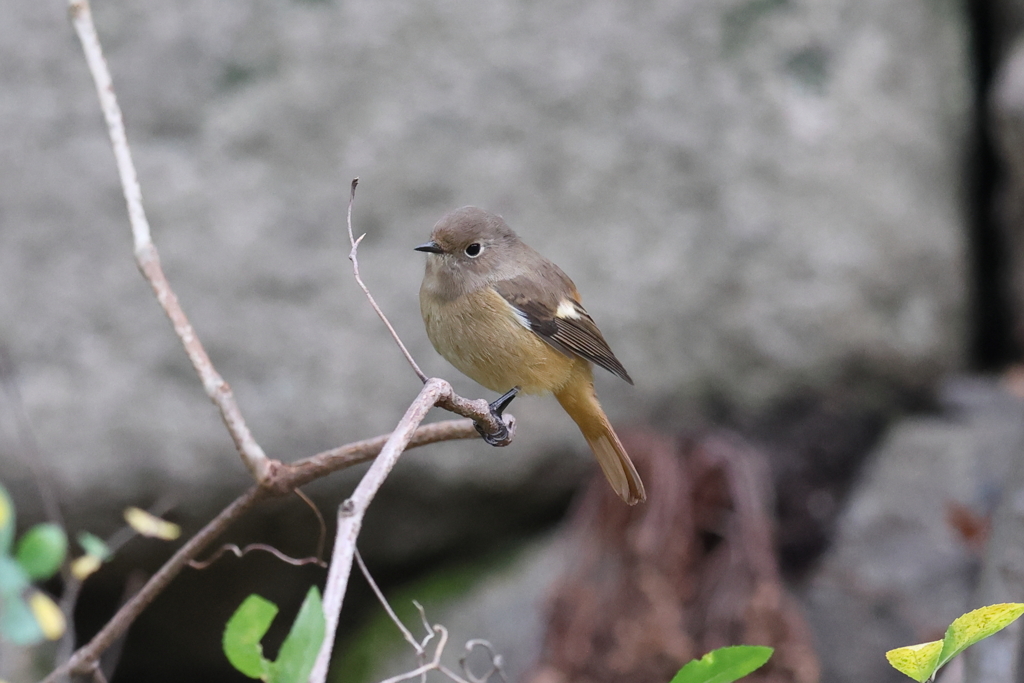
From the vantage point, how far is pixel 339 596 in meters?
0.86

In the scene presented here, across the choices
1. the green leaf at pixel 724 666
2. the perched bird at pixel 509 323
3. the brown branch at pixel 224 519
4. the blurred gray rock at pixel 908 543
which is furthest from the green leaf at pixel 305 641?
the blurred gray rock at pixel 908 543

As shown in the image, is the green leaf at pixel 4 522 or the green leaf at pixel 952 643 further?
the green leaf at pixel 952 643

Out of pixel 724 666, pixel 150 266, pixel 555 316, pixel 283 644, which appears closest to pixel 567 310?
pixel 555 316

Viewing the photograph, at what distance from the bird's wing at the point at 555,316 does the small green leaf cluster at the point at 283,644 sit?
47.1 inches

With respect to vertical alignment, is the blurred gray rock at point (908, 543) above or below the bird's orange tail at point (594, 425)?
below

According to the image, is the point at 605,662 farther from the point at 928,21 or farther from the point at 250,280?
the point at 928,21

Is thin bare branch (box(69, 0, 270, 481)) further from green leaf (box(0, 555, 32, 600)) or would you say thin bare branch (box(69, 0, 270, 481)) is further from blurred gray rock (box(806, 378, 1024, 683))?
blurred gray rock (box(806, 378, 1024, 683))

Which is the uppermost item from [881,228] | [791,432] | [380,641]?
[881,228]

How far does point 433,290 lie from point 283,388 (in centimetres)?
170

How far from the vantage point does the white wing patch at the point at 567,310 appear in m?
2.19

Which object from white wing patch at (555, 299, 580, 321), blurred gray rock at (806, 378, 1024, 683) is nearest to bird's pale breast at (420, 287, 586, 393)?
white wing patch at (555, 299, 580, 321)

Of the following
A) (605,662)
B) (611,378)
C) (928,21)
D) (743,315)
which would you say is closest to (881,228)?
(743,315)

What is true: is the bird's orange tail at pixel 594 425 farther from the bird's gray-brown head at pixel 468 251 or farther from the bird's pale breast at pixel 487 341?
the bird's gray-brown head at pixel 468 251

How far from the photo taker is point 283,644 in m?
0.85
